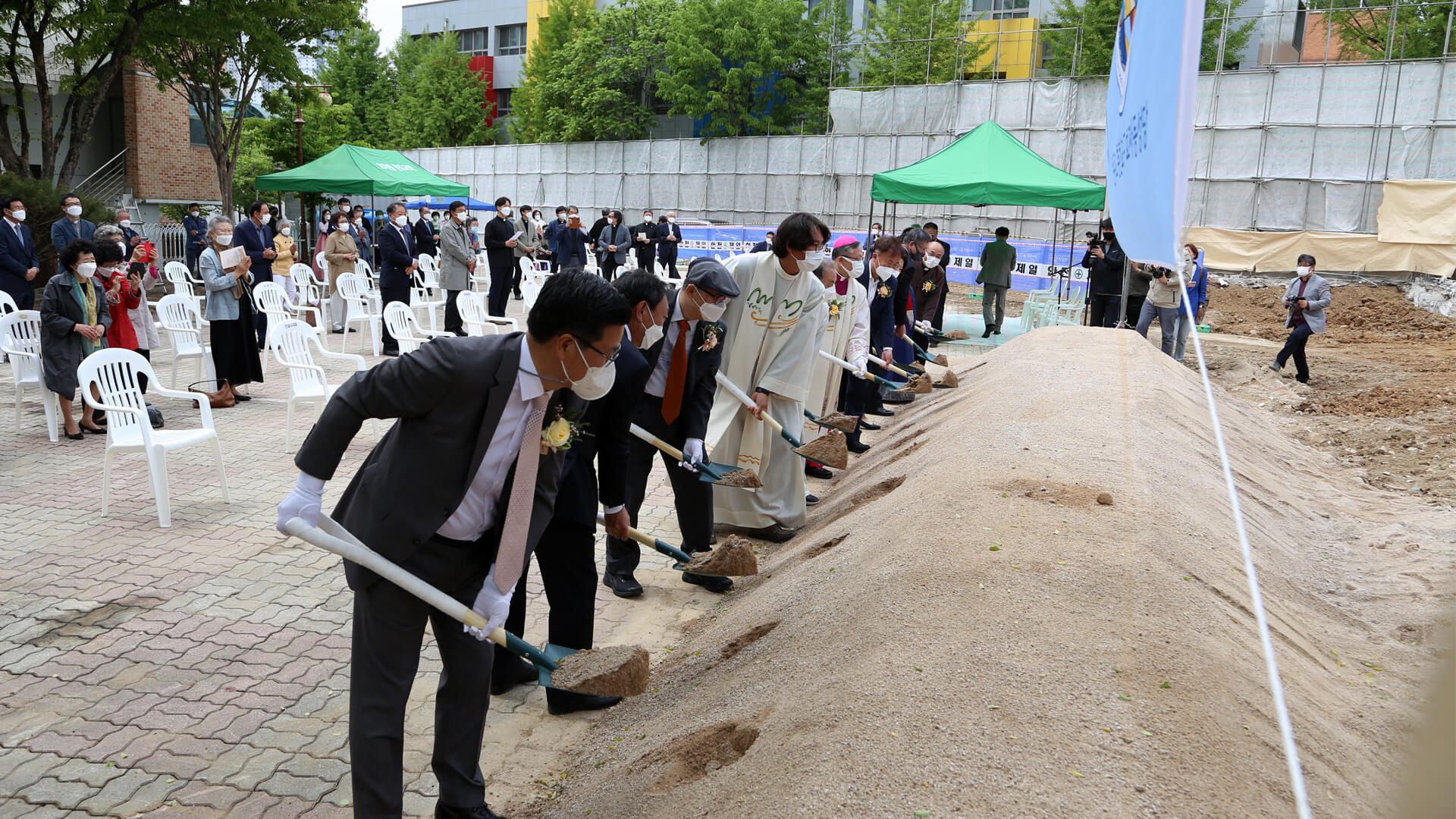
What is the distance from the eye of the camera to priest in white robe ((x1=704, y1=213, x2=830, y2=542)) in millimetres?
6258

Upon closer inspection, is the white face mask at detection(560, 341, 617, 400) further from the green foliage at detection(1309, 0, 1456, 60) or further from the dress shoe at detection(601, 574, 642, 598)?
the green foliage at detection(1309, 0, 1456, 60)

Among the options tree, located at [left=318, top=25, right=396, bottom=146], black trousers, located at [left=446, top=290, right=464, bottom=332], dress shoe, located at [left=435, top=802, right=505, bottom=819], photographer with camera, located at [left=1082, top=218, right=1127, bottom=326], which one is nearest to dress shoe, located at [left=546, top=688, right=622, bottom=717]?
dress shoe, located at [left=435, top=802, right=505, bottom=819]

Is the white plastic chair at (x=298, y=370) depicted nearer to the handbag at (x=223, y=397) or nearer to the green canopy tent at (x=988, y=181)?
the handbag at (x=223, y=397)

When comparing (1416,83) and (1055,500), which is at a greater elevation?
(1416,83)

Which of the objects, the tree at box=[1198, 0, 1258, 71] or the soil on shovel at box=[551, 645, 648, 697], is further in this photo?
the tree at box=[1198, 0, 1258, 71]

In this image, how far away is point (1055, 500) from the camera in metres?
5.07

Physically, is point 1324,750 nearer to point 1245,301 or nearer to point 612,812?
point 612,812

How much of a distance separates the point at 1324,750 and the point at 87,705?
456 cm

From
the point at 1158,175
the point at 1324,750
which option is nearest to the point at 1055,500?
the point at 1324,750

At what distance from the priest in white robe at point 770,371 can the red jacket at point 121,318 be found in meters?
5.48

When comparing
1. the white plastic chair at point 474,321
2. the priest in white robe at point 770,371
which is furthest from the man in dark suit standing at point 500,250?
the priest in white robe at point 770,371

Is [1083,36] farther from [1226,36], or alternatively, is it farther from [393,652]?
[393,652]

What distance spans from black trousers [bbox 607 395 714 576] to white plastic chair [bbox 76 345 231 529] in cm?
291

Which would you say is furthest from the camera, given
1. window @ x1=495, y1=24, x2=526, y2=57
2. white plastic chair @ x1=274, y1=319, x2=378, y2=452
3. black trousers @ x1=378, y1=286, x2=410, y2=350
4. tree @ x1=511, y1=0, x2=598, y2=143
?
window @ x1=495, y1=24, x2=526, y2=57
